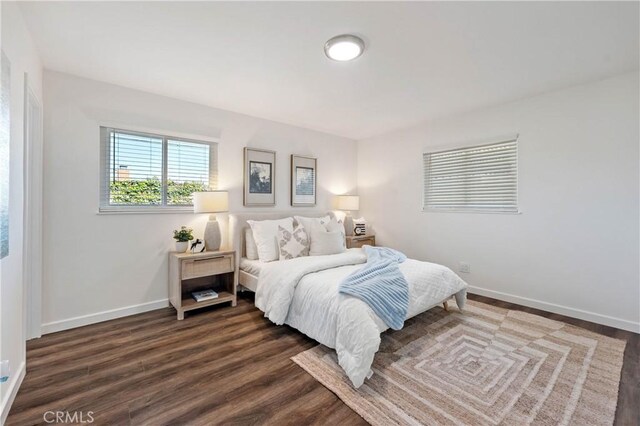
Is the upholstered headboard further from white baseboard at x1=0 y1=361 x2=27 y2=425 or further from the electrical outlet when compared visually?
the electrical outlet

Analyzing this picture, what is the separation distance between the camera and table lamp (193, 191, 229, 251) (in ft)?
10.2

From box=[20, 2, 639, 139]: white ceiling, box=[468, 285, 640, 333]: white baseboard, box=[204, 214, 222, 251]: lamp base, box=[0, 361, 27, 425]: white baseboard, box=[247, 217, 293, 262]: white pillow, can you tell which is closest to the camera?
box=[0, 361, 27, 425]: white baseboard

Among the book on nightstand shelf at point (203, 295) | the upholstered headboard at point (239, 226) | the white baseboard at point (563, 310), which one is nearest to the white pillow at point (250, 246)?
the upholstered headboard at point (239, 226)

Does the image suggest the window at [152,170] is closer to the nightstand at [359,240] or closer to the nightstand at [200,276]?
the nightstand at [200,276]

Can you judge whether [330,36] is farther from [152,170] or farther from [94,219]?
[94,219]

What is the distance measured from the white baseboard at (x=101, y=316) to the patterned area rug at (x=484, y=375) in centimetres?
191

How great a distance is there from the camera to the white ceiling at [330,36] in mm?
1802

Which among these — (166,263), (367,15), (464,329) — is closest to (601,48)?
(367,15)

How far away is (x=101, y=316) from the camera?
2.79 m

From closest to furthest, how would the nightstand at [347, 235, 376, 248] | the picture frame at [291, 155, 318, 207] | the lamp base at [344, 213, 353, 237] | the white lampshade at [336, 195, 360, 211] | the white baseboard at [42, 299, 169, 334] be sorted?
the white baseboard at [42, 299, 169, 334], the picture frame at [291, 155, 318, 207], the nightstand at [347, 235, 376, 248], the white lampshade at [336, 195, 360, 211], the lamp base at [344, 213, 353, 237]

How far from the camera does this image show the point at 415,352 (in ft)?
7.35

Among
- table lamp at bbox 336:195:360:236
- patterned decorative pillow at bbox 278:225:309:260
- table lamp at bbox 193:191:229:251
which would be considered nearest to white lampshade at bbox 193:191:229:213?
table lamp at bbox 193:191:229:251

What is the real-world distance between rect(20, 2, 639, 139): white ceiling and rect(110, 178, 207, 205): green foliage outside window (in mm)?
1006

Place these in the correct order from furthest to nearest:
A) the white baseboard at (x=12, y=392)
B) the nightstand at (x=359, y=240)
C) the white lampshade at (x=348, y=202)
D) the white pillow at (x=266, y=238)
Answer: the white lampshade at (x=348, y=202) → the nightstand at (x=359, y=240) → the white pillow at (x=266, y=238) → the white baseboard at (x=12, y=392)
